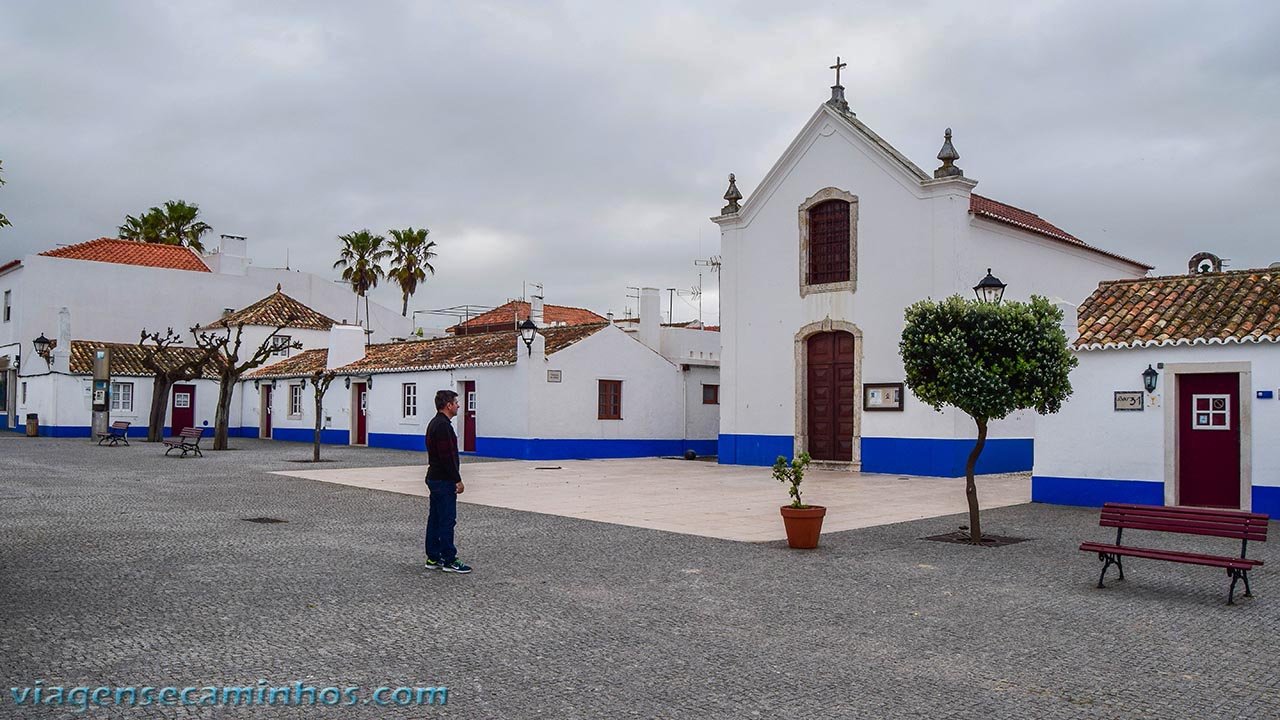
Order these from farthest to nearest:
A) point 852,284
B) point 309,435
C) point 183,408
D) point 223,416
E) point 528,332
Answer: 1. point 183,408
2. point 309,435
3. point 223,416
4. point 528,332
5. point 852,284

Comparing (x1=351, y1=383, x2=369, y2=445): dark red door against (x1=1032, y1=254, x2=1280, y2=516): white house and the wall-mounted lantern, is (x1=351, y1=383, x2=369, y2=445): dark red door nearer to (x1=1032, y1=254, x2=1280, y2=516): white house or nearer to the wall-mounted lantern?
the wall-mounted lantern

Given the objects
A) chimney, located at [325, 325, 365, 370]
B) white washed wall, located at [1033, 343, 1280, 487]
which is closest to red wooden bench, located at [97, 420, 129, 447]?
chimney, located at [325, 325, 365, 370]

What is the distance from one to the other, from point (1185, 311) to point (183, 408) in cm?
3518

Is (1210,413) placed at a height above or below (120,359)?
below

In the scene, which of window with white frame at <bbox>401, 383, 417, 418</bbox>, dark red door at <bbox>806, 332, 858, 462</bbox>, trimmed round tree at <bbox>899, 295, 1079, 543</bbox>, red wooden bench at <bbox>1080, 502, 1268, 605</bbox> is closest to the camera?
red wooden bench at <bbox>1080, 502, 1268, 605</bbox>

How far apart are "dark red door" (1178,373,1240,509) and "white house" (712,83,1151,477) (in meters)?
6.64

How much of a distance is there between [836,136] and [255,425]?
25878mm

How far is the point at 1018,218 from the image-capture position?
84.8 ft

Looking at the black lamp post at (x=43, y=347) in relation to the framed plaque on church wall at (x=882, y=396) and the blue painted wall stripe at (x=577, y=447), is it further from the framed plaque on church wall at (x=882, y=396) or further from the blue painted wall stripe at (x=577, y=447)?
the framed plaque on church wall at (x=882, y=396)

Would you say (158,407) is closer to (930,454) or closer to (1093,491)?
(930,454)

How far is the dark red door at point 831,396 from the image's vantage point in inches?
874

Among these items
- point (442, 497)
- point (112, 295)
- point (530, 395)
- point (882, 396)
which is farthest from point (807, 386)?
point (112, 295)

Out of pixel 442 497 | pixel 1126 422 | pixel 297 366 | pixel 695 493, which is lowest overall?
pixel 695 493

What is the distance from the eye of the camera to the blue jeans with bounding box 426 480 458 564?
8773 mm
